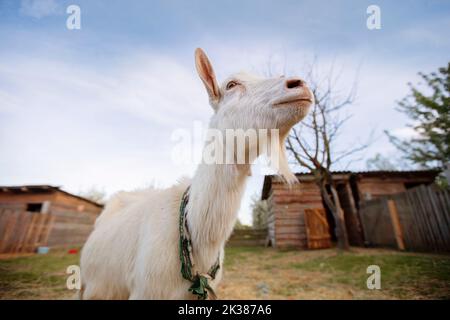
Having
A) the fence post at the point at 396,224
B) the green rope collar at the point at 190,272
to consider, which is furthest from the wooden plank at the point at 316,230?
the green rope collar at the point at 190,272

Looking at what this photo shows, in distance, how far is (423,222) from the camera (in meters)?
7.17

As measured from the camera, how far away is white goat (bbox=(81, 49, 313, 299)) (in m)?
1.49

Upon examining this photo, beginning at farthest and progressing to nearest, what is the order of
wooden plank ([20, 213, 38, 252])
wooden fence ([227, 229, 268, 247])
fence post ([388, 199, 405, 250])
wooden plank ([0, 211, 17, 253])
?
wooden fence ([227, 229, 268, 247]), wooden plank ([20, 213, 38, 252]), wooden plank ([0, 211, 17, 253]), fence post ([388, 199, 405, 250])

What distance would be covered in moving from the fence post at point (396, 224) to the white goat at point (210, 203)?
9483 mm

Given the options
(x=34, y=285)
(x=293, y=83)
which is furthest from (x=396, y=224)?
(x=34, y=285)

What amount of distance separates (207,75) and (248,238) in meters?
15.2

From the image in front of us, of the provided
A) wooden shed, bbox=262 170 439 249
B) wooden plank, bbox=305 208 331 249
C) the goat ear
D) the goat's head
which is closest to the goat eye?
the goat's head

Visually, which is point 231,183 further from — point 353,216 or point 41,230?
point 41,230

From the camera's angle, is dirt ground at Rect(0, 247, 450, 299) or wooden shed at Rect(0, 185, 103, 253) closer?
dirt ground at Rect(0, 247, 450, 299)

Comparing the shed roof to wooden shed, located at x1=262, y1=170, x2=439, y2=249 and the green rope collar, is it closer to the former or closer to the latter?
wooden shed, located at x1=262, y1=170, x2=439, y2=249

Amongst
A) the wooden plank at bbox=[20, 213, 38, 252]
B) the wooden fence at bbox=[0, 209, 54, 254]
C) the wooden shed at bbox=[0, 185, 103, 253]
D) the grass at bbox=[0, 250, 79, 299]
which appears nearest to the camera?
the grass at bbox=[0, 250, 79, 299]

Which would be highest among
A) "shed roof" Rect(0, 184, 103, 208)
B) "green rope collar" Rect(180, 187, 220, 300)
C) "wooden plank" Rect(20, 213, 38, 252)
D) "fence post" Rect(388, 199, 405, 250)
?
"shed roof" Rect(0, 184, 103, 208)

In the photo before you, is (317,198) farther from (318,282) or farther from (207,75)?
(207,75)
